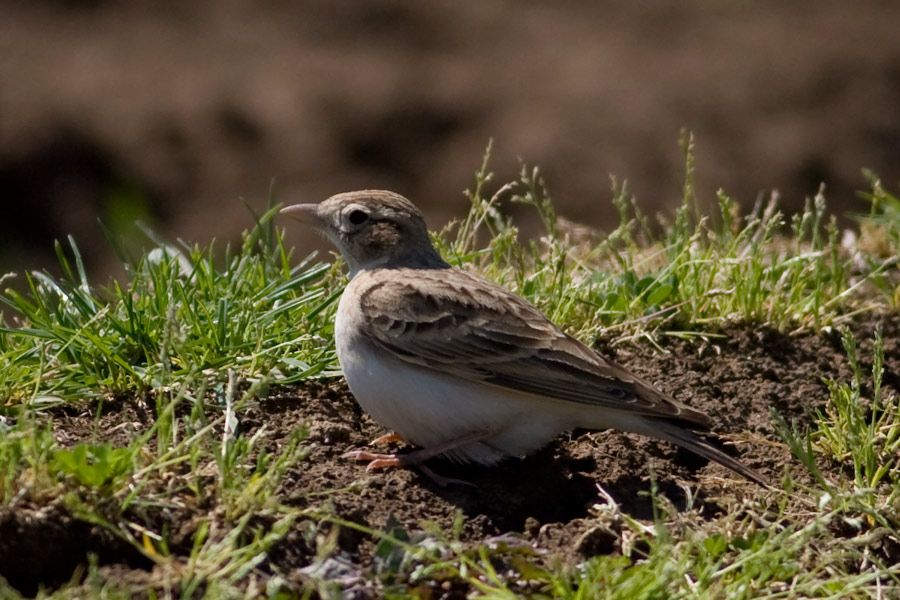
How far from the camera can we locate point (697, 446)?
19.3ft

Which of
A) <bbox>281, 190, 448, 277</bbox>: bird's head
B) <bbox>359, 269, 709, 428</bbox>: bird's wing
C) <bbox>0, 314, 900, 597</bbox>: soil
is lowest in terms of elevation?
<bbox>0, 314, 900, 597</bbox>: soil

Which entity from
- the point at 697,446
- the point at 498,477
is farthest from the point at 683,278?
the point at 498,477

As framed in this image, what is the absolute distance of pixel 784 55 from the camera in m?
14.2

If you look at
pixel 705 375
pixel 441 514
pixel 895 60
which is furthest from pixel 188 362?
pixel 895 60

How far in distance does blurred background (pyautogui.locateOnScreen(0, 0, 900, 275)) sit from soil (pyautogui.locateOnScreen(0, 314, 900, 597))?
17.3ft

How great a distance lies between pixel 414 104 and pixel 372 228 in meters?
6.80

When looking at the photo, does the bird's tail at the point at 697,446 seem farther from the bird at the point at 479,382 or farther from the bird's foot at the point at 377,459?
the bird's foot at the point at 377,459

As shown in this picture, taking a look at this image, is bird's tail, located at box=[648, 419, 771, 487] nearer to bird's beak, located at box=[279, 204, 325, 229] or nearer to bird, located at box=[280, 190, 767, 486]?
bird, located at box=[280, 190, 767, 486]

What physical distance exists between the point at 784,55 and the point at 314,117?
4.72m

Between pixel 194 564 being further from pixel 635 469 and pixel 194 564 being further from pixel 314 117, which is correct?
pixel 314 117

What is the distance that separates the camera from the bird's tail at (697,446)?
583 cm

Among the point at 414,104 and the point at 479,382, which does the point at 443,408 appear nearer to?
the point at 479,382

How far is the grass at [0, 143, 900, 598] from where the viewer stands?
493 cm

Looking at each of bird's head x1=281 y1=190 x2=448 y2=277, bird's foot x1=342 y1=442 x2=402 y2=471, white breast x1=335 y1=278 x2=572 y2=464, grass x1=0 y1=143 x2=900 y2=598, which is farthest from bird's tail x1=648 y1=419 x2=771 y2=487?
bird's head x1=281 y1=190 x2=448 y2=277
